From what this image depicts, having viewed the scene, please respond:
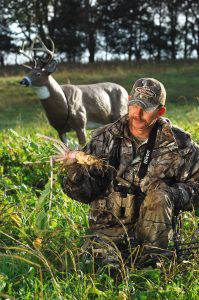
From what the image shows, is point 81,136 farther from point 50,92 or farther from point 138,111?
point 138,111

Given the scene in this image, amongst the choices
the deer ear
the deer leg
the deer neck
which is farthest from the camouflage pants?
the deer ear

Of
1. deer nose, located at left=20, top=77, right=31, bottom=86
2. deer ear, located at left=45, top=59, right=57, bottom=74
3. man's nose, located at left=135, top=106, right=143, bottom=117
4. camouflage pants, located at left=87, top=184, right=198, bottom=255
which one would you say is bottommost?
camouflage pants, located at left=87, top=184, right=198, bottom=255

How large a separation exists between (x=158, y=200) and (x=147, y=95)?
76 centimetres

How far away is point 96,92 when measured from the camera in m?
12.3

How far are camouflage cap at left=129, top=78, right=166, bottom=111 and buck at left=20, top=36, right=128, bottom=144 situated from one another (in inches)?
254

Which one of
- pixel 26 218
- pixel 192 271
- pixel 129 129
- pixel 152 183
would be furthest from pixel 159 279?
pixel 26 218

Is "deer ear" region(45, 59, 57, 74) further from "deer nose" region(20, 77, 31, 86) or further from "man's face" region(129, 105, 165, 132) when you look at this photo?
"man's face" region(129, 105, 165, 132)

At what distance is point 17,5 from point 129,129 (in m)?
40.8

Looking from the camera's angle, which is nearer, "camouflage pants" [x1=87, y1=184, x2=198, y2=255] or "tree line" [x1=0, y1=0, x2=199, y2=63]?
"camouflage pants" [x1=87, y1=184, x2=198, y2=255]

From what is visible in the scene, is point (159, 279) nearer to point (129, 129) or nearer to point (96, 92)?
point (129, 129)

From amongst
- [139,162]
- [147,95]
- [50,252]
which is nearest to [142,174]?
[139,162]

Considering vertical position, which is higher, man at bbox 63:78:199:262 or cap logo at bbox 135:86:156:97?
cap logo at bbox 135:86:156:97

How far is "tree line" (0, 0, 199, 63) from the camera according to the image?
4334cm

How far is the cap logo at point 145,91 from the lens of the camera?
181 inches
